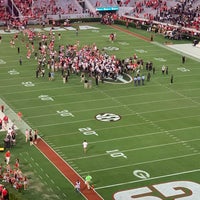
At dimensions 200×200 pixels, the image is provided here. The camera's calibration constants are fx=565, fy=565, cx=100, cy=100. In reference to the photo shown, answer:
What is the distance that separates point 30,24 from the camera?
66.2 meters

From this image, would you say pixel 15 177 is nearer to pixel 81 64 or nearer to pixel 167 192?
pixel 167 192

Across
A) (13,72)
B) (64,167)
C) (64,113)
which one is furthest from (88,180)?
(13,72)

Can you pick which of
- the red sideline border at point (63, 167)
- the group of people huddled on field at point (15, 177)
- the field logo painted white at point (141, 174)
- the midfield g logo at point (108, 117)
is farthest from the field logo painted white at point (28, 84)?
the field logo painted white at point (141, 174)

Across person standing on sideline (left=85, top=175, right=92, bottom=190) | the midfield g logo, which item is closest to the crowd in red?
the midfield g logo

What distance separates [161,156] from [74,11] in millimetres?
47953

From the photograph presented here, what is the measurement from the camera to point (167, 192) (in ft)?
78.0

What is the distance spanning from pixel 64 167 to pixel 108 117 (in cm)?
758

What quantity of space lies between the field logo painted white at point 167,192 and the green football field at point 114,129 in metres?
0.04

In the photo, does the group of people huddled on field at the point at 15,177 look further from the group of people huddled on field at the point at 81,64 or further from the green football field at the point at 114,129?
the group of people huddled on field at the point at 81,64

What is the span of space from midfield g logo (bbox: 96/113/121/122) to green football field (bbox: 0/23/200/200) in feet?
0.19

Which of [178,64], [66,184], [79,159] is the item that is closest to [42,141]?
[79,159]

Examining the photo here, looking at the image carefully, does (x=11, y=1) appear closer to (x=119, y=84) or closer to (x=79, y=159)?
(x=119, y=84)

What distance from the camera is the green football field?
2455 cm

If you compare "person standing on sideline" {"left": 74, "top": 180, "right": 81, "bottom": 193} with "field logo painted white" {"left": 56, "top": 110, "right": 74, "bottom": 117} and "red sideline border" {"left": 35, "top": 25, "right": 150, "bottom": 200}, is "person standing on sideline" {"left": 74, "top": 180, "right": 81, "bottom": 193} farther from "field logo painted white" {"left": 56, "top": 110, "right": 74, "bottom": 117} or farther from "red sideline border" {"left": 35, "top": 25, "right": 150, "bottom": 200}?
"field logo painted white" {"left": 56, "top": 110, "right": 74, "bottom": 117}
